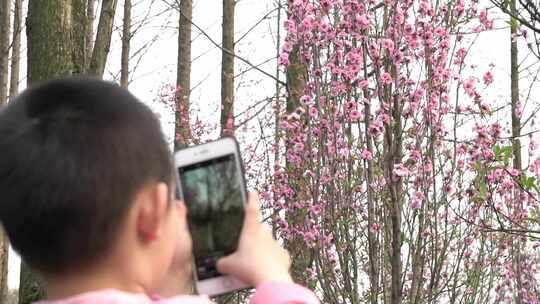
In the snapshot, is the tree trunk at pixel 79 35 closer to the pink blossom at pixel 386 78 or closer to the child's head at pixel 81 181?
the pink blossom at pixel 386 78

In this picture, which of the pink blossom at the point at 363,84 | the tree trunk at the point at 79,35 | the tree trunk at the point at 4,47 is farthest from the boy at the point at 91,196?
the tree trunk at the point at 4,47

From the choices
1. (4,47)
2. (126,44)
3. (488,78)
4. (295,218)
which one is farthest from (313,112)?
(4,47)

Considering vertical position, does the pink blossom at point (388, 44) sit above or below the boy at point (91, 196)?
above

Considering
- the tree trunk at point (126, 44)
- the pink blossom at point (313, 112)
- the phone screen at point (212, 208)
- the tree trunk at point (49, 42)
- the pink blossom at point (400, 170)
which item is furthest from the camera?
the tree trunk at point (126, 44)

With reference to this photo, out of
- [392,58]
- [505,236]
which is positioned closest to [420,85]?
[392,58]

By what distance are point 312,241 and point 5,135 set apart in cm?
435

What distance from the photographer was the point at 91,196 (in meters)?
1.10

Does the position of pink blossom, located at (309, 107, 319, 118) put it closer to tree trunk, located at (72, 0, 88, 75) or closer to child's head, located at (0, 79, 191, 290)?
tree trunk, located at (72, 0, 88, 75)

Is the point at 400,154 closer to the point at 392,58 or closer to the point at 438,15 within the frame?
the point at 392,58

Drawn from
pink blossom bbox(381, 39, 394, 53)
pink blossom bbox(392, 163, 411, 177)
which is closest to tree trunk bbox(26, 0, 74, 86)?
pink blossom bbox(381, 39, 394, 53)

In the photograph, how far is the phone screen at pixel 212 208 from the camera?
1.37 m

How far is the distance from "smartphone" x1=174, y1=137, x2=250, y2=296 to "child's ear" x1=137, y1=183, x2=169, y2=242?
21 cm

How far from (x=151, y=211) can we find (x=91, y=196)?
0.09 meters

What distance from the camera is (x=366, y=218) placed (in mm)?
5422
